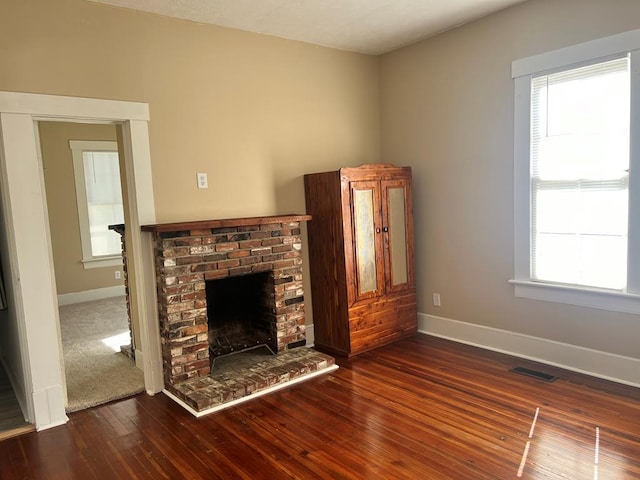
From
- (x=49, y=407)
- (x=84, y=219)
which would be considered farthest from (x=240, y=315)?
(x=84, y=219)

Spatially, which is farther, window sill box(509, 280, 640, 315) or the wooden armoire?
the wooden armoire

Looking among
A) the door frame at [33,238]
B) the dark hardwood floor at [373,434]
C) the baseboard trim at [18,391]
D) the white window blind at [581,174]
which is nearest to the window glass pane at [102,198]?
the baseboard trim at [18,391]

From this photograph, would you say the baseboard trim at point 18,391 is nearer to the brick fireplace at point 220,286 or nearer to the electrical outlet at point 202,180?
the brick fireplace at point 220,286

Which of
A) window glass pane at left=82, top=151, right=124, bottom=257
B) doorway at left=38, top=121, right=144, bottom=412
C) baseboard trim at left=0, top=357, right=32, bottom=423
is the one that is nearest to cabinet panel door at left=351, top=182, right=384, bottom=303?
baseboard trim at left=0, top=357, right=32, bottom=423

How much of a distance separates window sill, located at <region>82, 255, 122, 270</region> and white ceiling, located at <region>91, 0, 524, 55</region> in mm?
4333

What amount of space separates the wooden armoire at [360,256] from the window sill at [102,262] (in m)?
3.89

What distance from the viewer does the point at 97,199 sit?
6844mm

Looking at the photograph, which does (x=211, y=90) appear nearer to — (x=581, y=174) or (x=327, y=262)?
(x=327, y=262)

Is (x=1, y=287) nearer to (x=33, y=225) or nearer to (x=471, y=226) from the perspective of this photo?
(x=33, y=225)

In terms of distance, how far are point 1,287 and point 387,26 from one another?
11.1 feet

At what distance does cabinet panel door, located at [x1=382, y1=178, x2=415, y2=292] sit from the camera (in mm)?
4176

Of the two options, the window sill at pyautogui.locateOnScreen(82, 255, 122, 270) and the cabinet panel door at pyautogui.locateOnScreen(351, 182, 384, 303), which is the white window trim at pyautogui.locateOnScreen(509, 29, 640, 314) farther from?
the window sill at pyautogui.locateOnScreen(82, 255, 122, 270)

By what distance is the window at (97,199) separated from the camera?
6.61 m

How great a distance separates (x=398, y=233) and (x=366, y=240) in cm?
39
